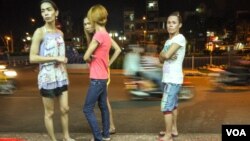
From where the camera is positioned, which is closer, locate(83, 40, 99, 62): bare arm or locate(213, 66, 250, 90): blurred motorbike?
locate(83, 40, 99, 62): bare arm

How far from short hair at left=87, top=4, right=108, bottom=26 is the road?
2.43m

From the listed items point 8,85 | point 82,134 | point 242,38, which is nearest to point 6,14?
point 242,38

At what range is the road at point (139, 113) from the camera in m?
7.63

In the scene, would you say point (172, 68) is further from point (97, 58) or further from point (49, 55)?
point (49, 55)

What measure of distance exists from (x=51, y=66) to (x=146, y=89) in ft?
18.6

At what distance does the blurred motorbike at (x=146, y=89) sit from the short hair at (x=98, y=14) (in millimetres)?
5457

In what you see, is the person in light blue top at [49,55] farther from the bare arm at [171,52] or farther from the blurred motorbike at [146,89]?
the blurred motorbike at [146,89]

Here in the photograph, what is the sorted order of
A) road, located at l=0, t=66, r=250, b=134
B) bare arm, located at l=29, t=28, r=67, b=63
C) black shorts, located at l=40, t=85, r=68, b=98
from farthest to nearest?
road, located at l=0, t=66, r=250, b=134
black shorts, located at l=40, t=85, r=68, b=98
bare arm, located at l=29, t=28, r=67, b=63

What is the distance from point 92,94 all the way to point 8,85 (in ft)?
26.7

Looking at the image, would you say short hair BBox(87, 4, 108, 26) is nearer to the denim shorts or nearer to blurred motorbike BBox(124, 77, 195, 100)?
the denim shorts

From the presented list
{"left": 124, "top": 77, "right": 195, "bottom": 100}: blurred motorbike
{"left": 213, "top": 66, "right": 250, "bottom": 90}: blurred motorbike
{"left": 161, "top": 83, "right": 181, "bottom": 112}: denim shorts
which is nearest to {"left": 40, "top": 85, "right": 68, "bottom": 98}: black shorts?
{"left": 161, "top": 83, "right": 181, "bottom": 112}: denim shorts

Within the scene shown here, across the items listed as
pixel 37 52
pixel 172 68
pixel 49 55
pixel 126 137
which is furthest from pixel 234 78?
pixel 37 52

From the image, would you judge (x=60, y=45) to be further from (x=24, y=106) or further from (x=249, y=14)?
(x=249, y=14)

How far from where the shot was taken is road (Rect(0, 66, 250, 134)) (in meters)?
7.63
